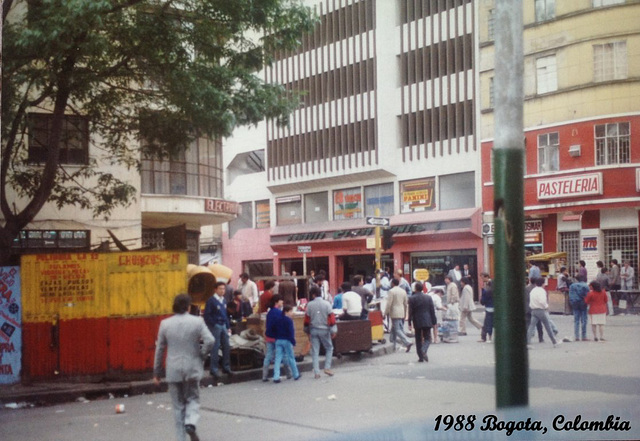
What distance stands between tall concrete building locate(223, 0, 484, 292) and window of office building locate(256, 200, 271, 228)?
148 centimetres

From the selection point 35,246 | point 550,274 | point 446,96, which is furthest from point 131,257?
point 446,96

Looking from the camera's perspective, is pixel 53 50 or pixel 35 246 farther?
pixel 35 246

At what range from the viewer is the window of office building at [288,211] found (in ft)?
142

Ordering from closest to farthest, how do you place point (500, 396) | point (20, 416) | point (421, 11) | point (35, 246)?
1. point (500, 396)
2. point (20, 416)
3. point (35, 246)
4. point (421, 11)

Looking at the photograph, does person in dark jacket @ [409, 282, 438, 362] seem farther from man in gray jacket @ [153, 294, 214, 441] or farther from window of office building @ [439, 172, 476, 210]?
window of office building @ [439, 172, 476, 210]

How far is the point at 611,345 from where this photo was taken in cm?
1764

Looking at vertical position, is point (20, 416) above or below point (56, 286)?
below

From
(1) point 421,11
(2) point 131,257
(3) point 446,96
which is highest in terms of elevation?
(1) point 421,11

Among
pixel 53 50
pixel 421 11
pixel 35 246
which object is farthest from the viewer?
pixel 421 11

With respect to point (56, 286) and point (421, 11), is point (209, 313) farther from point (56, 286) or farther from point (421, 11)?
point (421, 11)

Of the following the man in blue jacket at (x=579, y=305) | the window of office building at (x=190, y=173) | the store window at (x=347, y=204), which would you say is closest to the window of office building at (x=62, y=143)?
the window of office building at (x=190, y=173)

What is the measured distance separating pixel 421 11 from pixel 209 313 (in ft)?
83.0

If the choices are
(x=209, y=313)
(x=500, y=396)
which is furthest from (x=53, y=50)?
(x=500, y=396)

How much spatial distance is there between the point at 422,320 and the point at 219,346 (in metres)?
3.96
